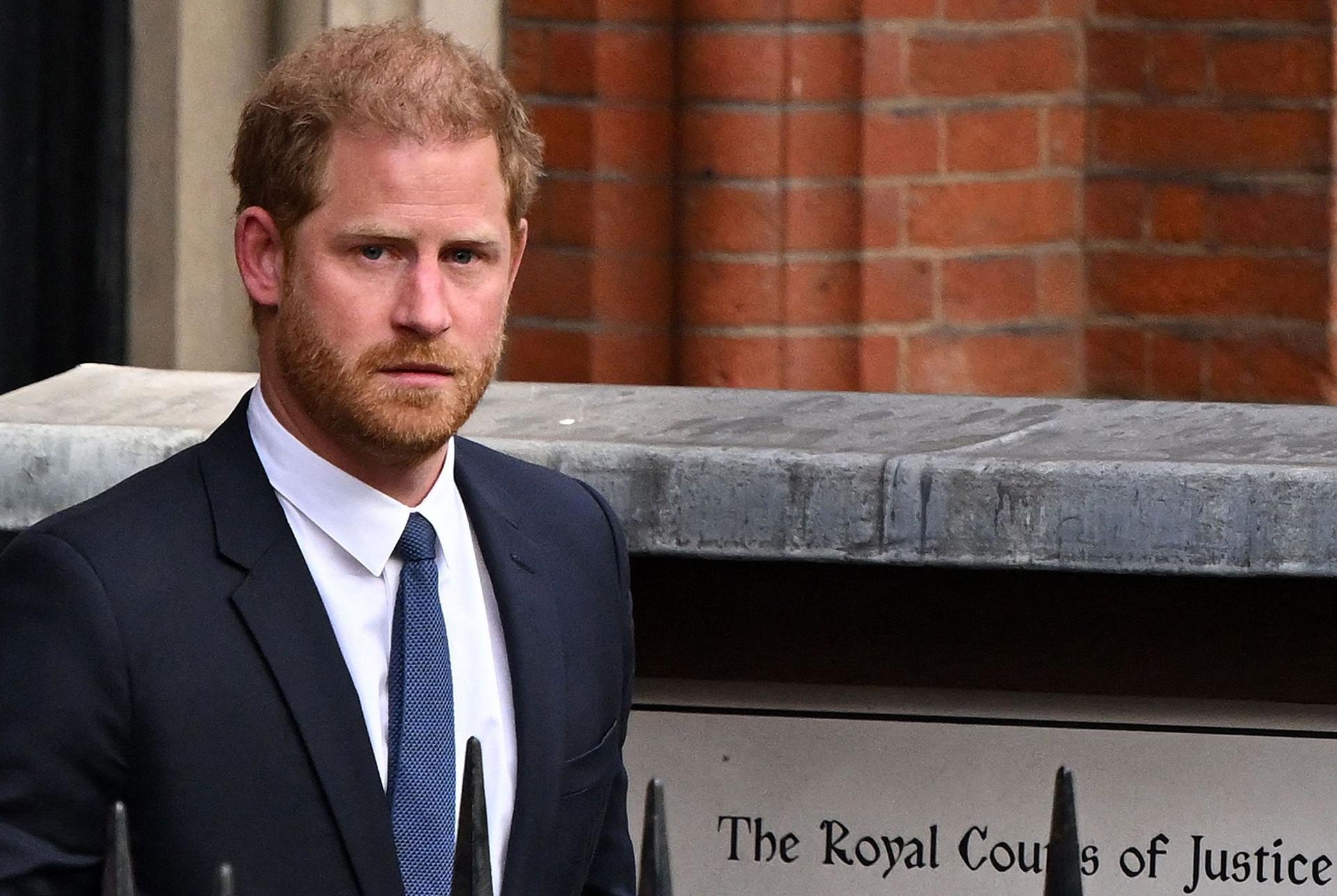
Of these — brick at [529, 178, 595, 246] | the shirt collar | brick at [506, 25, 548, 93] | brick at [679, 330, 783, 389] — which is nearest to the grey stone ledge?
the shirt collar

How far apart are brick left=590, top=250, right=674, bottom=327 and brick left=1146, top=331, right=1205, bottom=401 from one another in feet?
2.43

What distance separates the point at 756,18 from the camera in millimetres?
2922

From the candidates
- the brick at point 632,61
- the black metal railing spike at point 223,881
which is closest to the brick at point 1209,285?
the brick at point 632,61

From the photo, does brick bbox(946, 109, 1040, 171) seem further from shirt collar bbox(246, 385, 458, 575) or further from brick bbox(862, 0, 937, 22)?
shirt collar bbox(246, 385, 458, 575)

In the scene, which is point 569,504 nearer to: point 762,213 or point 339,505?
point 339,505

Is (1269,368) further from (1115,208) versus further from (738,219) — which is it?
(738,219)

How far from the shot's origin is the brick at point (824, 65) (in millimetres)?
2936

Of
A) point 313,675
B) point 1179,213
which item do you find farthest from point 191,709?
point 1179,213

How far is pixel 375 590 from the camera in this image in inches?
61.1

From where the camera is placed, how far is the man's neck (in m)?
1.54

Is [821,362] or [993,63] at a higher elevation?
[993,63]

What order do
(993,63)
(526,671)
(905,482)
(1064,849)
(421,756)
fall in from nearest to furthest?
(1064,849)
(421,756)
(526,671)
(905,482)
(993,63)

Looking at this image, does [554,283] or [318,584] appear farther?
[554,283]

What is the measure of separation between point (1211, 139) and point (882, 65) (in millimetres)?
522
